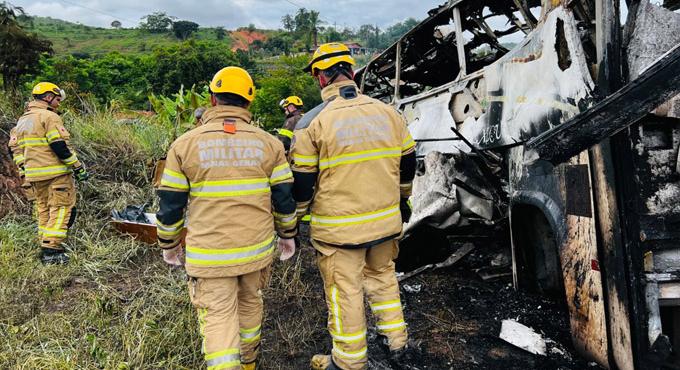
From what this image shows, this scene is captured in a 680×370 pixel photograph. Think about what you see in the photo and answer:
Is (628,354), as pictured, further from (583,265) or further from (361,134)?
(361,134)

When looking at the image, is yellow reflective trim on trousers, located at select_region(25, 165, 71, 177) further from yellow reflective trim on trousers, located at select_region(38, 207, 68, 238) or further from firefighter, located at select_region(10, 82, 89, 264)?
yellow reflective trim on trousers, located at select_region(38, 207, 68, 238)

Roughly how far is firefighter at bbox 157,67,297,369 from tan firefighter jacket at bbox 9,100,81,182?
8.56ft

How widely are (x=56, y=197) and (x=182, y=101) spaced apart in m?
3.72

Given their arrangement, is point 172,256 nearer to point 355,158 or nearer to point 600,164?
point 355,158

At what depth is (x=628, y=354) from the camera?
1.79 meters

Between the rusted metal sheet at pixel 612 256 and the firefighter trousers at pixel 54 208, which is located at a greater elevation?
the firefighter trousers at pixel 54 208

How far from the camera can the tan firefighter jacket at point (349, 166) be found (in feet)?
6.96

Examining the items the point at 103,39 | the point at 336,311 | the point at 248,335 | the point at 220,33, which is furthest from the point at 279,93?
the point at 103,39

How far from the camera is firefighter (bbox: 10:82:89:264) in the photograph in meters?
3.97

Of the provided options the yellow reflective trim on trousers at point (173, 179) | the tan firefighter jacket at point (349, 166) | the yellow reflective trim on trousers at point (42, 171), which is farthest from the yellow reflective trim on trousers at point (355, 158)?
the yellow reflective trim on trousers at point (42, 171)

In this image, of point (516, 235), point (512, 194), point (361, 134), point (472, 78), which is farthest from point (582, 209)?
point (472, 78)

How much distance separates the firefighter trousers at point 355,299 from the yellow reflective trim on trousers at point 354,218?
125 mm

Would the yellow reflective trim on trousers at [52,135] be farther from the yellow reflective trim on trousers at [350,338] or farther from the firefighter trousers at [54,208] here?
the yellow reflective trim on trousers at [350,338]

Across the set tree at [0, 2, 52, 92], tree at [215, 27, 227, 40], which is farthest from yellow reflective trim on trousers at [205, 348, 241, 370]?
tree at [215, 27, 227, 40]
